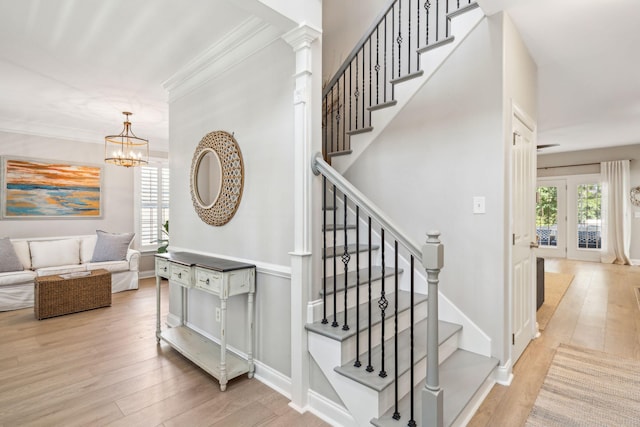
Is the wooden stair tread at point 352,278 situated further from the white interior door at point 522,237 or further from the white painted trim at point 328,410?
the white interior door at point 522,237

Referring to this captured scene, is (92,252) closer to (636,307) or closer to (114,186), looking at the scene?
(114,186)

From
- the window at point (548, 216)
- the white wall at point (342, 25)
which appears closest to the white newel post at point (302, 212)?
the white wall at point (342, 25)

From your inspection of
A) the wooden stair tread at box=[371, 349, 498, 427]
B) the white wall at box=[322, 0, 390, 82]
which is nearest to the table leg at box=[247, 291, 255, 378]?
the wooden stair tread at box=[371, 349, 498, 427]

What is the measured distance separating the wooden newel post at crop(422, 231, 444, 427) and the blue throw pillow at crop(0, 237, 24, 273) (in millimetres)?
5487

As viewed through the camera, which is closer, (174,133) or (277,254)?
(277,254)

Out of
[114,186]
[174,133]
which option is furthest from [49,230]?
[174,133]

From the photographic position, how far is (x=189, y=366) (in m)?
2.70

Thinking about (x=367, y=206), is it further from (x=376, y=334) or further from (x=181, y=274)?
(x=181, y=274)

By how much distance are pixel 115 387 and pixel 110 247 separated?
11.8 feet

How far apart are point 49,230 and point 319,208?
5.44 metres

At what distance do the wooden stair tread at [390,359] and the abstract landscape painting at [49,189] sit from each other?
226 inches

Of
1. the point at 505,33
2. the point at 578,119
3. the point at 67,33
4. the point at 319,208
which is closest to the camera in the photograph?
the point at 319,208

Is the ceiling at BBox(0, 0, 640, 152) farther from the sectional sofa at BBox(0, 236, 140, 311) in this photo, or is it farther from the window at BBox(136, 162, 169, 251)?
the sectional sofa at BBox(0, 236, 140, 311)

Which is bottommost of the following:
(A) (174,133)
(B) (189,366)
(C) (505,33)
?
(B) (189,366)
